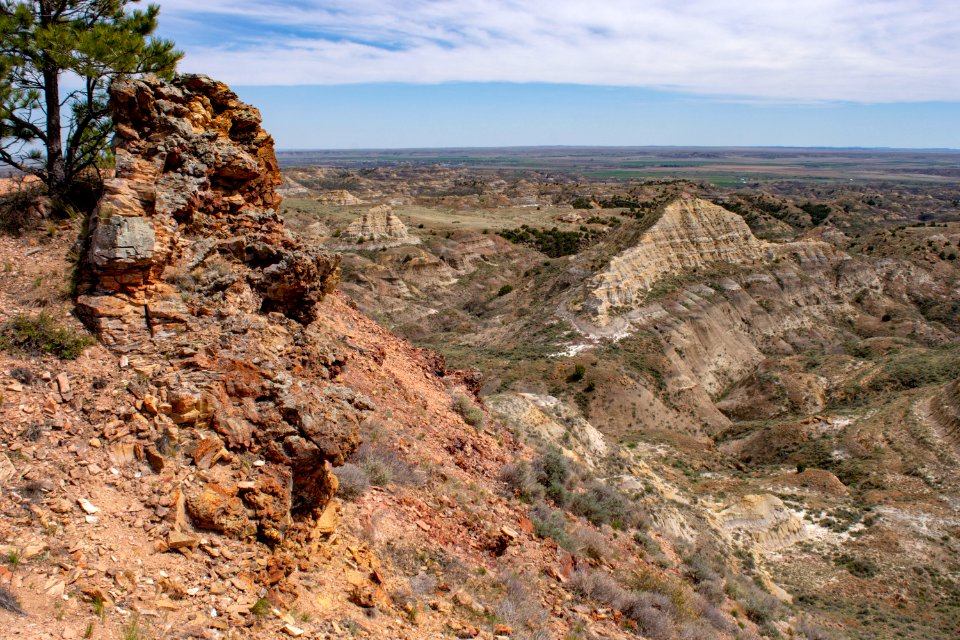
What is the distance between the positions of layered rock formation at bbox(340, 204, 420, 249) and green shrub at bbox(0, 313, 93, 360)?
5858 cm

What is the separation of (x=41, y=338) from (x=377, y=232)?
60.9 metres

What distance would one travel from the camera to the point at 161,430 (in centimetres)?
651

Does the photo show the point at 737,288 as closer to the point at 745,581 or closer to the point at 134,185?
the point at 745,581


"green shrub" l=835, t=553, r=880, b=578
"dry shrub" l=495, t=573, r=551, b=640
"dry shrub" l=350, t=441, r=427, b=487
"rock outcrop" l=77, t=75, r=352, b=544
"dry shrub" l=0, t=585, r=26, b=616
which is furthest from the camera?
"green shrub" l=835, t=553, r=880, b=578

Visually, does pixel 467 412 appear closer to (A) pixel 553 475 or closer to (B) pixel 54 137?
(A) pixel 553 475

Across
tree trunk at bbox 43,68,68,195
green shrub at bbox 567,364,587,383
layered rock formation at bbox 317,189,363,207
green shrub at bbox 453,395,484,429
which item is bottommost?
green shrub at bbox 567,364,587,383

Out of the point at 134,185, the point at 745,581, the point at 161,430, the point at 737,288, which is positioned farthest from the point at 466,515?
the point at 737,288

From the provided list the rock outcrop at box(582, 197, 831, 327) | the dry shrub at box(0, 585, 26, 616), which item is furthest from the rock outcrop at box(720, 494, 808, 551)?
the dry shrub at box(0, 585, 26, 616)

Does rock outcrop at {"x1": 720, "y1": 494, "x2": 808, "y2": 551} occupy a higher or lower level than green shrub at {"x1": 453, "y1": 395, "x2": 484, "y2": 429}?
lower

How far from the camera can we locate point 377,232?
66.5 m

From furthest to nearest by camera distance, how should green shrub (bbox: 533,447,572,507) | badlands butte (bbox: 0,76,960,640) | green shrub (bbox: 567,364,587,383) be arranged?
green shrub (bbox: 567,364,587,383) → green shrub (bbox: 533,447,572,507) → badlands butte (bbox: 0,76,960,640)

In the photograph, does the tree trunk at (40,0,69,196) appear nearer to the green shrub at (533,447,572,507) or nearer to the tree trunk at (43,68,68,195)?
the tree trunk at (43,68,68,195)

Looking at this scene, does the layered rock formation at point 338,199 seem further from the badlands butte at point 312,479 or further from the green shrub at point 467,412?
the green shrub at point 467,412

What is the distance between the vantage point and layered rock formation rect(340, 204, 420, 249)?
65625 millimetres
